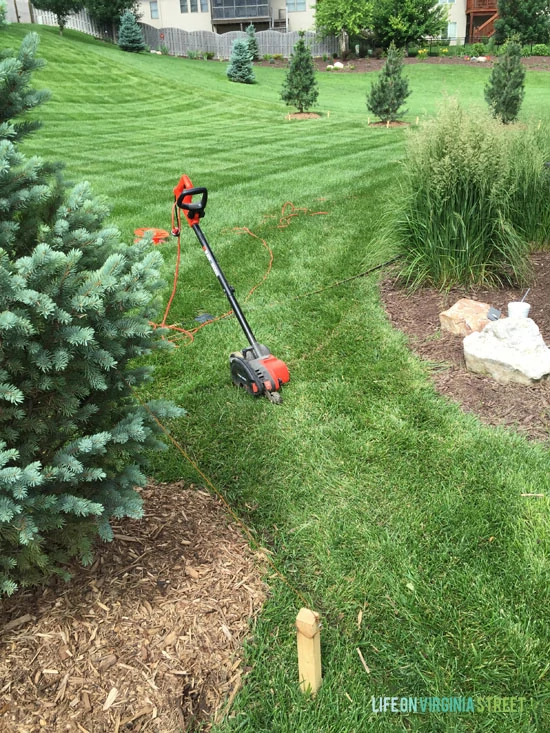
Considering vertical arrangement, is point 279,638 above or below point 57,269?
below

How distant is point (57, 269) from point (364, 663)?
70.6 inches

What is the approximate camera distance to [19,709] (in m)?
1.93

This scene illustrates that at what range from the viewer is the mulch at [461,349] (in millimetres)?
3553

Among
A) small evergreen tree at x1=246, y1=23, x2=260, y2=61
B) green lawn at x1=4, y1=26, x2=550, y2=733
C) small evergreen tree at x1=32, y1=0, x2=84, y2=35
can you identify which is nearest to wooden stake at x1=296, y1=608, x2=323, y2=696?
green lawn at x1=4, y1=26, x2=550, y2=733

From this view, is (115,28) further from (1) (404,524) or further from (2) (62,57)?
(1) (404,524)

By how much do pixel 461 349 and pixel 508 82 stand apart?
45.4 feet

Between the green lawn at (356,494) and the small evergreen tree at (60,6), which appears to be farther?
the small evergreen tree at (60,6)

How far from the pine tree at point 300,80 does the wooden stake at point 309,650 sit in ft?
60.2

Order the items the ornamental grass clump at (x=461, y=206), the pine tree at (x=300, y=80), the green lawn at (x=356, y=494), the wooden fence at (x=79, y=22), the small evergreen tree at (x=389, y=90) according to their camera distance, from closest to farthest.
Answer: the green lawn at (x=356, y=494) → the ornamental grass clump at (x=461, y=206) → the small evergreen tree at (x=389, y=90) → the pine tree at (x=300, y=80) → the wooden fence at (x=79, y=22)

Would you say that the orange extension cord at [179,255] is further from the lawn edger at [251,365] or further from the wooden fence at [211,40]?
the wooden fence at [211,40]

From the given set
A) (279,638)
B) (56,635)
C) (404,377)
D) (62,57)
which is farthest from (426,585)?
(62,57)

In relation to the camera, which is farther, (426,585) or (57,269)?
(426,585)

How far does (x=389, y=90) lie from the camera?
1572 centimetres

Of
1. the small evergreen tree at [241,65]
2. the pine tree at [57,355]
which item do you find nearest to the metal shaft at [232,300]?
the pine tree at [57,355]
